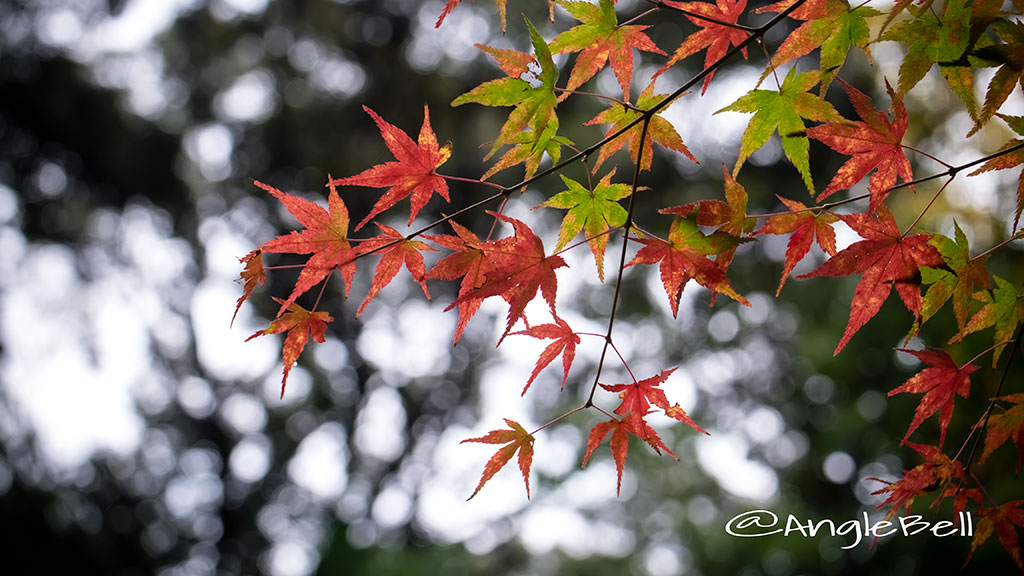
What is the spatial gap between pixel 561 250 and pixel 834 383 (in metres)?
4.36

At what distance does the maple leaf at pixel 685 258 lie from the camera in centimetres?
78

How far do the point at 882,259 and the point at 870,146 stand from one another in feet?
0.48

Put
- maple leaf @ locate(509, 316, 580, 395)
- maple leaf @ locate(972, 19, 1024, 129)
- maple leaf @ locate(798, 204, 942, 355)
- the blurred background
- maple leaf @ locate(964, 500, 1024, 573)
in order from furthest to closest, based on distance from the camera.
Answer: the blurred background < maple leaf @ locate(964, 500, 1024, 573) < maple leaf @ locate(509, 316, 580, 395) < maple leaf @ locate(798, 204, 942, 355) < maple leaf @ locate(972, 19, 1024, 129)

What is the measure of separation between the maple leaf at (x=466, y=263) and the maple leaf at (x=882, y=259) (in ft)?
1.29

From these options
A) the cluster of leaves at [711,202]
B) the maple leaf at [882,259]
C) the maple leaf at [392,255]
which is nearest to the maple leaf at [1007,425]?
the cluster of leaves at [711,202]

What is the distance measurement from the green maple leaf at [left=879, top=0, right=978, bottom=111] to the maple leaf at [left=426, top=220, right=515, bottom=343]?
0.47 meters

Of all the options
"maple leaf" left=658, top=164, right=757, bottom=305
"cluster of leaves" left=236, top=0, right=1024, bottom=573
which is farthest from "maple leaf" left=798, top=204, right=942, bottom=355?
"maple leaf" left=658, top=164, right=757, bottom=305

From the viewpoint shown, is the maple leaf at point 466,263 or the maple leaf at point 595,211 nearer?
the maple leaf at point 466,263

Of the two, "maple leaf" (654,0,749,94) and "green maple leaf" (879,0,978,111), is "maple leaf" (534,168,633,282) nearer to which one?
"maple leaf" (654,0,749,94)

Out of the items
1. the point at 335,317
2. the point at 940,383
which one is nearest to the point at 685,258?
the point at 940,383

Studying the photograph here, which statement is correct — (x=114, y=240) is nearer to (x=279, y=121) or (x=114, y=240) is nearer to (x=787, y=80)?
(x=279, y=121)

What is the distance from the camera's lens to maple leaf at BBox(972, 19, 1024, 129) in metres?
0.66

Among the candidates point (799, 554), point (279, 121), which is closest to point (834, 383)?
point (799, 554)

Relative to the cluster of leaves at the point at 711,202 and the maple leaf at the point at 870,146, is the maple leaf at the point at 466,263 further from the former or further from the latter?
the maple leaf at the point at 870,146
